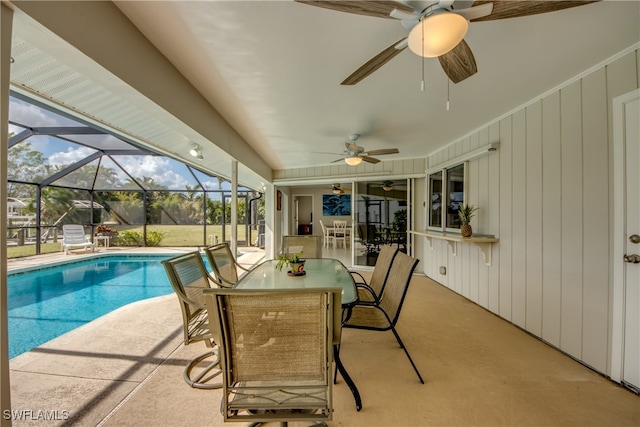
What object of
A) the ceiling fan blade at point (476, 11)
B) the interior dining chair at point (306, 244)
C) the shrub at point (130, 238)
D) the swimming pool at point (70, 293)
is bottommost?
the swimming pool at point (70, 293)

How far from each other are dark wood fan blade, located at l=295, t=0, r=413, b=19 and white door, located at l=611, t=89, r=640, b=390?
1.93 m

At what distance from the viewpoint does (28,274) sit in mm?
5473

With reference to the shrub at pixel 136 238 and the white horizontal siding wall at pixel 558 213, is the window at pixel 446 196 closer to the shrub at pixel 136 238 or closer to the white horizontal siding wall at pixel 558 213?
the white horizontal siding wall at pixel 558 213

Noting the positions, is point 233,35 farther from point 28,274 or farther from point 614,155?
point 28,274

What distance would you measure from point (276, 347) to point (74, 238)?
1022 cm

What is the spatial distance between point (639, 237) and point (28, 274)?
9.76 m

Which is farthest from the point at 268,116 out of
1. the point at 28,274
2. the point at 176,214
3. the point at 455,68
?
the point at 176,214

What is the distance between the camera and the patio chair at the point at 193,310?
5.47 feet

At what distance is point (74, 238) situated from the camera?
304 inches

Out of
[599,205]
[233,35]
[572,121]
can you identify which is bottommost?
[599,205]

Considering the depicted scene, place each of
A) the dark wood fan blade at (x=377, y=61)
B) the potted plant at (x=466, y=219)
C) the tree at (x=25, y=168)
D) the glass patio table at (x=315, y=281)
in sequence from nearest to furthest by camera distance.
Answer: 1. the dark wood fan blade at (x=377, y=61)
2. the glass patio table at (x=315, y=281)
3. the potted plant at (x=466, y=219)
4. the tree at (x=25, y=168)

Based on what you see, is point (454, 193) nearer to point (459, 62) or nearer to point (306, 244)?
point (306, 244)

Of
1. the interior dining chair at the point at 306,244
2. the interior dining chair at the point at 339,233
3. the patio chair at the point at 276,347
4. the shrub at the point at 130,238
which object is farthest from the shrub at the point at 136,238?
the patio chair at the point at 276,347

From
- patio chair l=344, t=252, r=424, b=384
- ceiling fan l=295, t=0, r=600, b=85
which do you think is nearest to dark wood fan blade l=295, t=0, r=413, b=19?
ceiling fan l=295, t=0, r=600, b=85
